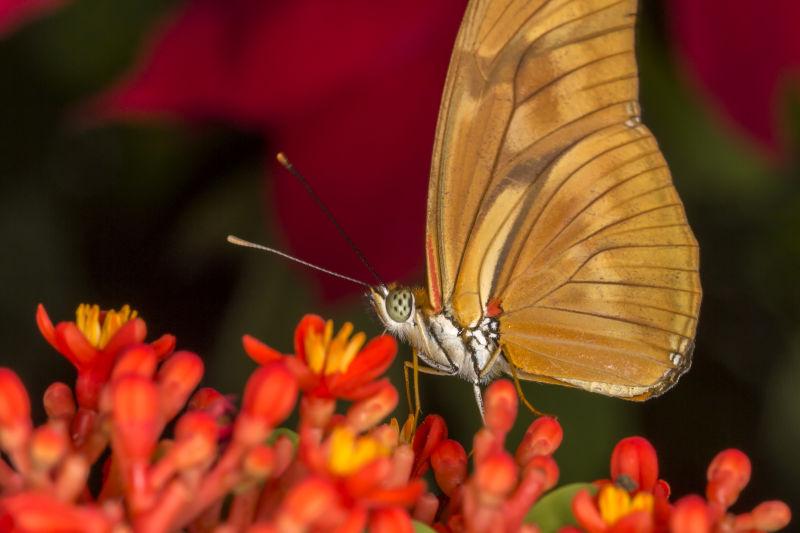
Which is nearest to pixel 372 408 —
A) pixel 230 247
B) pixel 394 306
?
pixel 394 306

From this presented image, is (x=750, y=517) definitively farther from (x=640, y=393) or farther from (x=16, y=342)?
(x=16, y=342)

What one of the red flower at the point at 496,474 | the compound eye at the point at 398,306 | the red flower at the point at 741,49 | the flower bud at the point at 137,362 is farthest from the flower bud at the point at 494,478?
the red flower at the point at 741,49

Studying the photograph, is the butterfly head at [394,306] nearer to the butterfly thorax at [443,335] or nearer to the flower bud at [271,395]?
the butterfly thorax at [443,335]

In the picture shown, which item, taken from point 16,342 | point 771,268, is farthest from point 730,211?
point 16,342

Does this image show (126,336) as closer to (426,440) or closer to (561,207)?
(426,440)

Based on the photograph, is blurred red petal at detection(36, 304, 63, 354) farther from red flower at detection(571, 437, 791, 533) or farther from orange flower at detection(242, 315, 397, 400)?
red flower at detection(571, 437, 791, 533)

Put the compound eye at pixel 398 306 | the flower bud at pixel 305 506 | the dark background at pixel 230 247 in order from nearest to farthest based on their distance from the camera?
the flower bud at pixel 305 506, the compound eye at pixel 398 306, the dark background at pixel 230 247

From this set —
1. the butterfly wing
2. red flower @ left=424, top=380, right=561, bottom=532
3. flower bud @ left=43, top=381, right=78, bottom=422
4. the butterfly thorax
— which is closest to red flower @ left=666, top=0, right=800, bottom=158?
the butterfly wing
